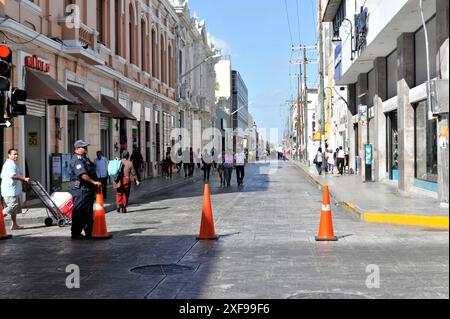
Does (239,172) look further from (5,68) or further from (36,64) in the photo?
(5,68)

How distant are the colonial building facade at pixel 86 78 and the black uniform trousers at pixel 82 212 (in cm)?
591

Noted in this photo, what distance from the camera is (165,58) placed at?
39.8 metres

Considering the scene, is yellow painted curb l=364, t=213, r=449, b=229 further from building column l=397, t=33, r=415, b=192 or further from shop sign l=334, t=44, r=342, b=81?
shop sign l=334, t=44, r=342, b=81

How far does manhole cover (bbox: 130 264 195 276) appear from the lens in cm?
755

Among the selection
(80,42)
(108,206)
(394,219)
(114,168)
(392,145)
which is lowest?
(394,219)

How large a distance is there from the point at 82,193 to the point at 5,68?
2707 mm

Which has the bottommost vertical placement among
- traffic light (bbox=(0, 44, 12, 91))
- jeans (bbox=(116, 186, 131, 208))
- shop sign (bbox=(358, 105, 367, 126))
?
jeans (bbox=(116, 186, 131, 208))

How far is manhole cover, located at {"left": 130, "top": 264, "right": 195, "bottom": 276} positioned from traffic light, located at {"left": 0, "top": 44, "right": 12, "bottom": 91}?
12.8 ft

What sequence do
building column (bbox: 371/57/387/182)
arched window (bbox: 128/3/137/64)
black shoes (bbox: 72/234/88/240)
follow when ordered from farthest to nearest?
arched window (bbox: 128/3/137/64) < building column (bbox: 371/57/387/182) < black shoes (bbox: 72/234/88/240)

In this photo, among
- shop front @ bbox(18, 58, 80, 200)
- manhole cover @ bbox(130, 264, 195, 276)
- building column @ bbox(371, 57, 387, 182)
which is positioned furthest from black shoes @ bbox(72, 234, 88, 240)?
building column @ bbox(371, 57, 387, 182)

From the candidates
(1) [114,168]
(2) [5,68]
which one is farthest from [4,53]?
(1) [114,168]

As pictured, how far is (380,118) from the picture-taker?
25.4m

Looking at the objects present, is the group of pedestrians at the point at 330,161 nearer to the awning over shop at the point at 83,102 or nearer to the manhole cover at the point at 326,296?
the awning over shop at the point at 83,102

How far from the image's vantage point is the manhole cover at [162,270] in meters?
7.55
